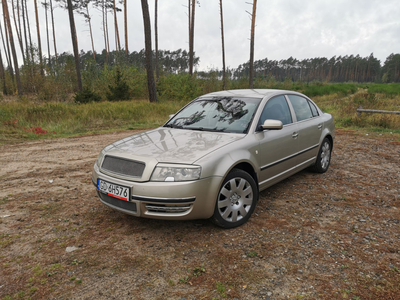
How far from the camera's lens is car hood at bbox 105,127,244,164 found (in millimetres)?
2965

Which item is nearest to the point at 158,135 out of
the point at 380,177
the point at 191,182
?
the point at 191,182

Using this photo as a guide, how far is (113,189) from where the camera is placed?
3.04 meters

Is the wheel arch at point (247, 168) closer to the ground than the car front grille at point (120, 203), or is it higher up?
higher up

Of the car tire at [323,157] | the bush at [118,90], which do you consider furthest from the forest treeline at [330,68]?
the car tire at [323,157]

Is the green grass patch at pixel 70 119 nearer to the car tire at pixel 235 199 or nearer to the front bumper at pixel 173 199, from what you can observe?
the front bumper at pixel 173 199

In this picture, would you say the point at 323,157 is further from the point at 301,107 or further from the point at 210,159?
the point at 210,159

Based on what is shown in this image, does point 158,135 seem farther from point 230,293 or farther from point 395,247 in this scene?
point 395,247

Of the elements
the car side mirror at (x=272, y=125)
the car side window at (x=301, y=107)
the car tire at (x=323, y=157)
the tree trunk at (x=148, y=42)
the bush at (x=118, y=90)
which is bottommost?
the car tire at (x=323, y=157)

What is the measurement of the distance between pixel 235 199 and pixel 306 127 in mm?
2147

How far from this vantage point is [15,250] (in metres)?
2.91

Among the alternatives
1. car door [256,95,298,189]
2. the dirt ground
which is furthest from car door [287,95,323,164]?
the dirt ground

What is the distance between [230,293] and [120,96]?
1670 cm

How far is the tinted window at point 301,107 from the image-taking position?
182 inches

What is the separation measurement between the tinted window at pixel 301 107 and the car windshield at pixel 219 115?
96 centimetres
